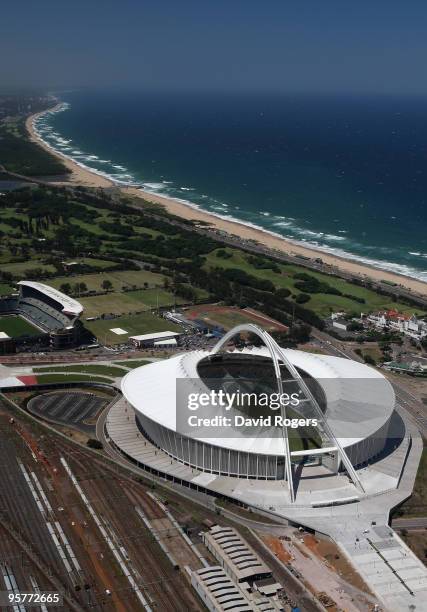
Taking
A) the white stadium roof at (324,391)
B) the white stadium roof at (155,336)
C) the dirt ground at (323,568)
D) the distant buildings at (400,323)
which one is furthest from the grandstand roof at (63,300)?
the dirt ground at (323,568)

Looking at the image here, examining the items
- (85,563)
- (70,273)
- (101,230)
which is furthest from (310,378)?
(101,230)

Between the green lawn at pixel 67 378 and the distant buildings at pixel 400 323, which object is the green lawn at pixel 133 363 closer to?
the green lawn at pixel 67 378

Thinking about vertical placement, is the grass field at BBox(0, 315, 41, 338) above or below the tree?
below

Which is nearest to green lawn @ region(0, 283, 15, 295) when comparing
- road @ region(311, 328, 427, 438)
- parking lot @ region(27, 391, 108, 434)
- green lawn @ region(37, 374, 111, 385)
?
green lawn @ region(37, 374, 111, 385)

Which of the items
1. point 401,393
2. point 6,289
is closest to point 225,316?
point 401,393

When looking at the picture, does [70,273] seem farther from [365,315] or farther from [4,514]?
[4,514]

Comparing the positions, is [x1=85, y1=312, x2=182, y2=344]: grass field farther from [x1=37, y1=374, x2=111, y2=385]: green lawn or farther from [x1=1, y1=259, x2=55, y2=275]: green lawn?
[x1=1, y1=259, x2=55, y2=275]: green lawn
